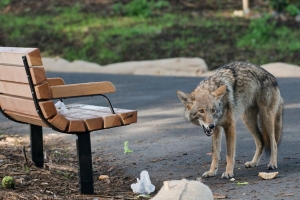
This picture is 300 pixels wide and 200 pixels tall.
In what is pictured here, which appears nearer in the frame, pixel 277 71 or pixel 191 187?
pixel 191 187

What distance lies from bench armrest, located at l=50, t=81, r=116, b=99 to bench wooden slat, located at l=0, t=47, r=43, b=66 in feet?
0.95

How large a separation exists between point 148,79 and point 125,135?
6053 millimetres

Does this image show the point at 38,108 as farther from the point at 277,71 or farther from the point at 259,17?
the point at 259,17

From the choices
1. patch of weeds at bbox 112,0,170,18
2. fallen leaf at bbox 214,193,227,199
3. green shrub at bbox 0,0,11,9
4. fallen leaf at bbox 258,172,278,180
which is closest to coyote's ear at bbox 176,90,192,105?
fallen leaf at bbox 258,172,278,180

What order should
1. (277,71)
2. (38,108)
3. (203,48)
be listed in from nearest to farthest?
(38,108)
(277,71)
(203,48)

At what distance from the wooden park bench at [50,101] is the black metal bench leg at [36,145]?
0.53 meters

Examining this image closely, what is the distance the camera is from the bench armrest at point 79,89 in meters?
5.62

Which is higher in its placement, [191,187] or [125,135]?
[191,187]

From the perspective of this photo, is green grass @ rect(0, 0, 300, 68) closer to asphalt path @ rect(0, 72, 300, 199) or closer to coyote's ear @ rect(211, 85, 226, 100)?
asphalt path @ rect(0, 72, 300, 199)

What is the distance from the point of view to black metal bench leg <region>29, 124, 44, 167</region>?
688cm

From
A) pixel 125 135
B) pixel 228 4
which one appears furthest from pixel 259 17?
pixel 125 135

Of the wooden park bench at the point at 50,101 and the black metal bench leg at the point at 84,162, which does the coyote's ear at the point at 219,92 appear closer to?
the wooden park bench at the point at 50,101

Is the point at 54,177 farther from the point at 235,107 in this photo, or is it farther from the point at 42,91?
the point at 235,107

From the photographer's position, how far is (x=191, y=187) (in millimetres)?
4277
